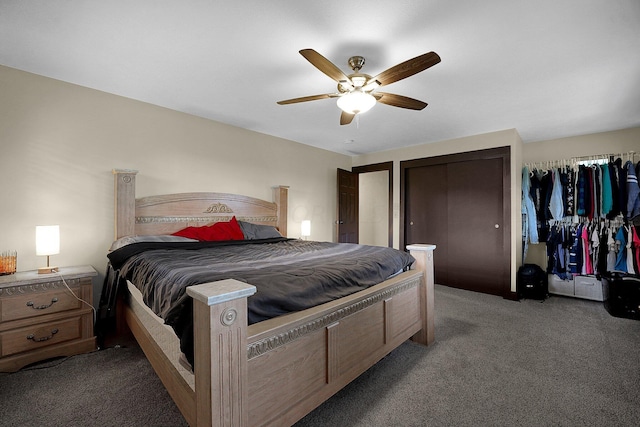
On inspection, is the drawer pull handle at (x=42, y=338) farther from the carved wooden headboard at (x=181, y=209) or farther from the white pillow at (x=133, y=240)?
the carved wooden headboard at (x=181, y=209)

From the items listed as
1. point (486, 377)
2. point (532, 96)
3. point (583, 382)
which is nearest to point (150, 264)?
point (486, 377)

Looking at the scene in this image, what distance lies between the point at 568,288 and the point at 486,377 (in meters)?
3.06

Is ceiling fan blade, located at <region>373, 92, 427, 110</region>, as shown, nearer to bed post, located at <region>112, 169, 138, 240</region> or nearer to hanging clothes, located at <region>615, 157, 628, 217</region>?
bed post, located at <region>112, 169, 138, 240</region>

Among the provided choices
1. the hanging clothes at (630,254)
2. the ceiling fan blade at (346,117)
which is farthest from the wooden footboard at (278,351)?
the hanging clothes at (630,254)

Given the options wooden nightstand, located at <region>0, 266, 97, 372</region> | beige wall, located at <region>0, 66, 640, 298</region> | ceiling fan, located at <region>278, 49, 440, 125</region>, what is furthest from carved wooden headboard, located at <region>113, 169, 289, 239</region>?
ceiling fan, located at <region>278, 49, 440, 125</region>

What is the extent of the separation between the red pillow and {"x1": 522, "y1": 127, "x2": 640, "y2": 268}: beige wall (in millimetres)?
4442

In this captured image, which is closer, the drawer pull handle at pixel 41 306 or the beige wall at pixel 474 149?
the drawer pull handle at pixel 41 306

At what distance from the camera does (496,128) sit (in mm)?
3910

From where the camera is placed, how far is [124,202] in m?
2.83

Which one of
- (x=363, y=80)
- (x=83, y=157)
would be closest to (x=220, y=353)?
(x=363, y=80)

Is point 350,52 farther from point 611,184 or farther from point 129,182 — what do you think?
point 611,184

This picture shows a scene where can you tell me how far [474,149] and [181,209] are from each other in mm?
4179

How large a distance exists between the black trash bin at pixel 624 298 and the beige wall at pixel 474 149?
946 millimetres

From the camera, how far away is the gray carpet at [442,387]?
1551mm
